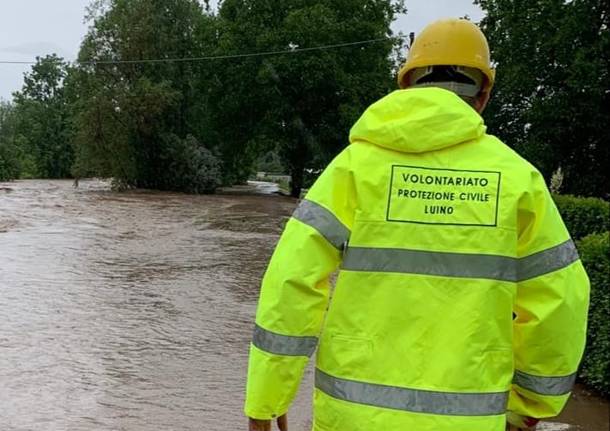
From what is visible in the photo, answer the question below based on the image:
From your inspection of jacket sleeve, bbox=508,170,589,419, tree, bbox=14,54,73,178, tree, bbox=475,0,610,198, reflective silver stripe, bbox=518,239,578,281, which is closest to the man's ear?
jacket sleeve, bbox=508,170,589,419

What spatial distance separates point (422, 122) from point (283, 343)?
71cm

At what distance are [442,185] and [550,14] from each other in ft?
75.0

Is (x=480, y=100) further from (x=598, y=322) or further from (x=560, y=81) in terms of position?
(x=560, y=81)

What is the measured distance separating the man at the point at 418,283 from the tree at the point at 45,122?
209 ft

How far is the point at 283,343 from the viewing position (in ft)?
6.14

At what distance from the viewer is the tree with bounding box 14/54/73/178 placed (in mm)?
66375

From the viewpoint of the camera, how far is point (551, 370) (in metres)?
1.97

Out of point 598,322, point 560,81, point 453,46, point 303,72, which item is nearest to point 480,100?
point 453,46

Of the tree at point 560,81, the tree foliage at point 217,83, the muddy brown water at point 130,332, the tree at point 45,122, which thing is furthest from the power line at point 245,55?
the tree at point 45,122

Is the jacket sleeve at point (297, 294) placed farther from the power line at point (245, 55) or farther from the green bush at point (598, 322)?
the power line at point (245, 55)

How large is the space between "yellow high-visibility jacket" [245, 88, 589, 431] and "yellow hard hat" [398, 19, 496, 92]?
0.16m

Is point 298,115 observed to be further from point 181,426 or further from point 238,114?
point 181,426

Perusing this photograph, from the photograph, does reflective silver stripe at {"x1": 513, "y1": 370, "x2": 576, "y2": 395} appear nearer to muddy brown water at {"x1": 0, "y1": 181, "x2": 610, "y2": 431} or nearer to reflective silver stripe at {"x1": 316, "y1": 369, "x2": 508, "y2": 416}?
reflective silver stripe at {"x1": 316, "y1": 369, "x2": 508, "y2": 416}

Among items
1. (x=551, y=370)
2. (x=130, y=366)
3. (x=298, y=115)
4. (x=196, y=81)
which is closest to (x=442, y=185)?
(x=551, y=370)
